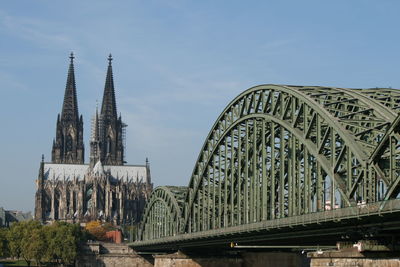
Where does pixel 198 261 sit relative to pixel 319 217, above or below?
above

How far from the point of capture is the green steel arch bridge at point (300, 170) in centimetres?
5200

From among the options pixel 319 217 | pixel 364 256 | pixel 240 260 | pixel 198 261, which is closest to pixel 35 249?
pixel 198 261

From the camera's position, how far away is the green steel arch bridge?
171 feet

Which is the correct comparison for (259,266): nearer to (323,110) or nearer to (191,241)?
(191,241)

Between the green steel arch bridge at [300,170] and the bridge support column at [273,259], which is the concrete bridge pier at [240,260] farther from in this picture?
the green steel arch bridge at [300,170]

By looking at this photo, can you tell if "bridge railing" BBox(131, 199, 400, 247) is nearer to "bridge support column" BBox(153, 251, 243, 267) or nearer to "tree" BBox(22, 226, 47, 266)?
"bridge support column" BBox(153, 251, 243, 267)

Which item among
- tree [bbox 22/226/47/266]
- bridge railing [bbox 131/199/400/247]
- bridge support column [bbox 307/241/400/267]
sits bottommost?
bridge support column [bbox 307/241/400/267]

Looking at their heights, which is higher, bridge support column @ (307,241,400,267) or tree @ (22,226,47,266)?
tree @ (22,226,47,266)

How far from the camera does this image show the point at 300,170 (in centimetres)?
6775

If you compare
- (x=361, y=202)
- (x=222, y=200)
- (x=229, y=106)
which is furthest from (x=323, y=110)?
(x=222, y=200)

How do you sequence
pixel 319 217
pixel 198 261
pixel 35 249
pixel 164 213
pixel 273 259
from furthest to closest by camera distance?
pixel 35 249 → pixel 164 213 → pixel 198 261 → pixel 273 259 → pixel 319 217

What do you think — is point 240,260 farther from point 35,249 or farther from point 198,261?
point 35,249

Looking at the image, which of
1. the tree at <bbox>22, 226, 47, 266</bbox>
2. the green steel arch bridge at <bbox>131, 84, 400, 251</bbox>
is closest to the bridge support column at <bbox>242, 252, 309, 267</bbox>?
the green steel arch bridge at <bbox>131, 84, 400, 251</bbox>

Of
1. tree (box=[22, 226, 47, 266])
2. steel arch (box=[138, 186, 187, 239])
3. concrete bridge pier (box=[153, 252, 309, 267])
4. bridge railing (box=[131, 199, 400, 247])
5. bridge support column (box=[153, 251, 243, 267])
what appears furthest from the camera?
tree (box=[22, 226, 47, 266])
